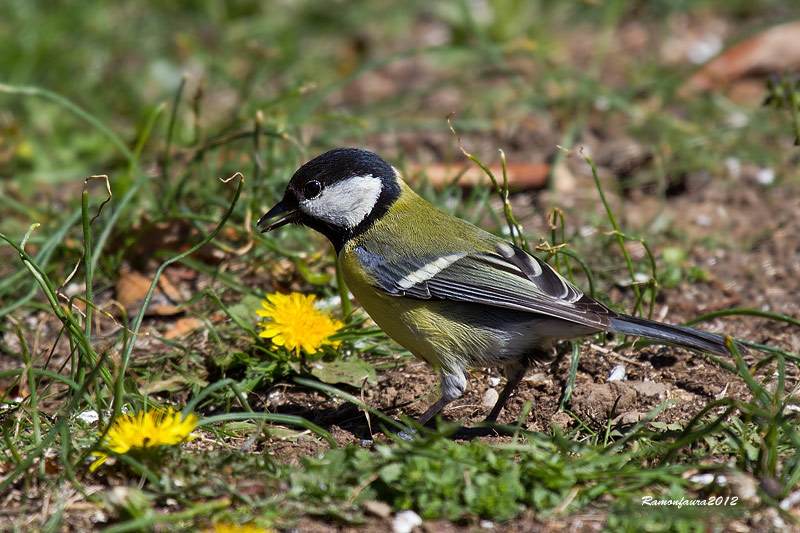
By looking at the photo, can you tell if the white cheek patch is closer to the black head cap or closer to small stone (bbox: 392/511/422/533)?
the black head cap

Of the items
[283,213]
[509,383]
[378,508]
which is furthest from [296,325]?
[378,508]

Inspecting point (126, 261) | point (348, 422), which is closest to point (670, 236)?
point (348, 422)

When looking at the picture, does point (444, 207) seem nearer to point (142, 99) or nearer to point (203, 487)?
point (203, 487)

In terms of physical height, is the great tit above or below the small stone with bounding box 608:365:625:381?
above

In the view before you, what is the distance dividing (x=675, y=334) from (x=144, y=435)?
5.71 ft

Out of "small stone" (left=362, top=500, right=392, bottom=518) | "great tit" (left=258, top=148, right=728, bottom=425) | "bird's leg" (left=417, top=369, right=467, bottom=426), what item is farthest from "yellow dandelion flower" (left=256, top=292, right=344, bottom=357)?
"small stone" (left=362, top=500, right=392, bottom=518)

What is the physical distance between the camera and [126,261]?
14.1 ft

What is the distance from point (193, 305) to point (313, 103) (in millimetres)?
1662

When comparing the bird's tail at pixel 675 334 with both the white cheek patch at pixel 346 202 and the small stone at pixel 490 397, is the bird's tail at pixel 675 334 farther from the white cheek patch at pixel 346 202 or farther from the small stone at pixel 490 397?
the white cheek patch at pixel 346 202

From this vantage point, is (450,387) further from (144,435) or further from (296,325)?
(144,435)

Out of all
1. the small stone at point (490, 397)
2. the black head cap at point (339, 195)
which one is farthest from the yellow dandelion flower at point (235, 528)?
the black head cap at point (339, 195)

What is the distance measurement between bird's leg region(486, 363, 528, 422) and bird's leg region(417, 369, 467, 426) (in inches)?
7.2

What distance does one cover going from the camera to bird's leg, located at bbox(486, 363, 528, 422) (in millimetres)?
3209

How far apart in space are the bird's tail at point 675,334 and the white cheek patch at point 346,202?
110 cm
